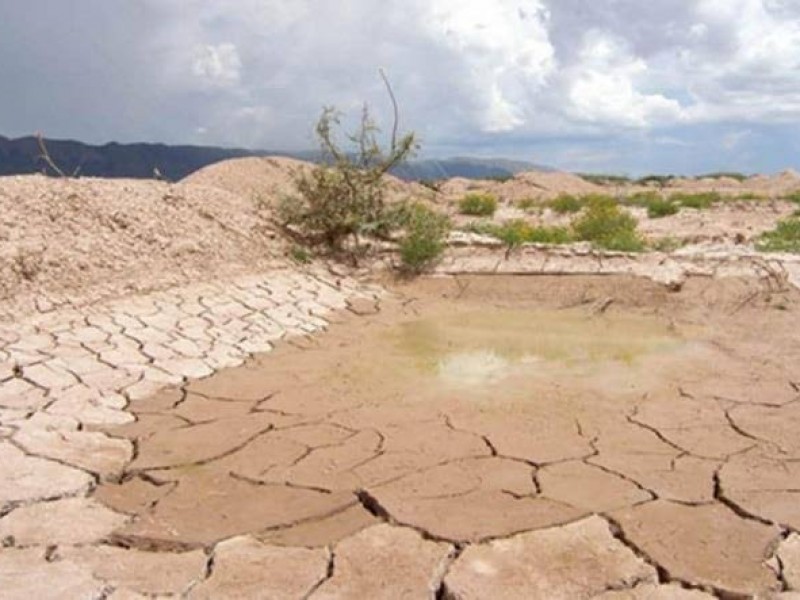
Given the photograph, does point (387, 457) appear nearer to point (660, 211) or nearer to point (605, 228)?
point (605, 228)

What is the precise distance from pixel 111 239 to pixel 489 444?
450cm

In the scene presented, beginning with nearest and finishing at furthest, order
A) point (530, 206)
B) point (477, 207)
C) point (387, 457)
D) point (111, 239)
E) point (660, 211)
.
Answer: point (387, 457) → point (111, 239) → point (660, 211) → point (477, 207) → point (530, 206)

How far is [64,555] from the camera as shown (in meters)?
2.89

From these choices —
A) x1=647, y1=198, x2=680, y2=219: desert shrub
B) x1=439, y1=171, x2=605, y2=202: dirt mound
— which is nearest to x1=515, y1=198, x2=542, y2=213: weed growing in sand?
x1=647, y1=198, x2=680, y2=219: desert shrub

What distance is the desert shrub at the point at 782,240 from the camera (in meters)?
9.07

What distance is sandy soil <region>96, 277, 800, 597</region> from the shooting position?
318 cm

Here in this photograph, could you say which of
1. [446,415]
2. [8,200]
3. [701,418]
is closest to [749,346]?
[701,418]

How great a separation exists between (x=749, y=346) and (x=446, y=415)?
298 cm

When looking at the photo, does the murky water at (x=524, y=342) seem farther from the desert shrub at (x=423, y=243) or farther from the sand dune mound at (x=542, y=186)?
the sand dune mound at (x=542, y=186)

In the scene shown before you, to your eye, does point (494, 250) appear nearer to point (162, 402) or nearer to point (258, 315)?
point (258, 315)


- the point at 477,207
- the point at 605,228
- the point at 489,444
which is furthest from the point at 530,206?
the point at 489,444

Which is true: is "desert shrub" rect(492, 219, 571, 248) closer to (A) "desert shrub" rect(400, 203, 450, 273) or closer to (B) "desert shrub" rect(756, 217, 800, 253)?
(A) "desert shrub" rect(400, 203, 450, 273)

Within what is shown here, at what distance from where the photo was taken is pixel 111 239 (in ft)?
23.9

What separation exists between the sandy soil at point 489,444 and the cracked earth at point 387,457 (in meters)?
0.02
